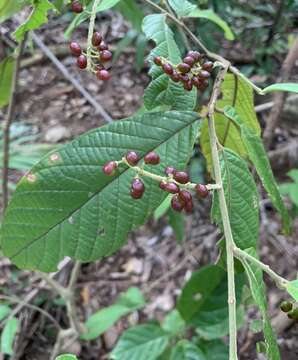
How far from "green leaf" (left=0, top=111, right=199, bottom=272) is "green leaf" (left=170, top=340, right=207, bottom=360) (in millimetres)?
715

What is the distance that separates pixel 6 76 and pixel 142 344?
83 cm

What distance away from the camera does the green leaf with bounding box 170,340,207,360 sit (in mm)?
1487

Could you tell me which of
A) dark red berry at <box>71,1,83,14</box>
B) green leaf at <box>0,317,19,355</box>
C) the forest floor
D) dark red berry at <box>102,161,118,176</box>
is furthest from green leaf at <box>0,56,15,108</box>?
the forest floor

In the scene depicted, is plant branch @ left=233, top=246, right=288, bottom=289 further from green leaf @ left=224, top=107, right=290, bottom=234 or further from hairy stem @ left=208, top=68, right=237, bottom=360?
green leaf @ left=224, top=107, right=290, bottom=234

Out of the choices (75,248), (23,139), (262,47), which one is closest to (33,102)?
(23,139)

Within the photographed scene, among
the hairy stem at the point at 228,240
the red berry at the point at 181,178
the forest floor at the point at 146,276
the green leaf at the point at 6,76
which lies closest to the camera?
the hairy stem at the point at 228,240

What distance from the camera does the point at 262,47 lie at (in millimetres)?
2932

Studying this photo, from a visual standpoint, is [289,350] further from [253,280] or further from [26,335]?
[253,280]

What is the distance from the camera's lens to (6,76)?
1.33 meters

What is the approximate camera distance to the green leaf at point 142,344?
1533mm

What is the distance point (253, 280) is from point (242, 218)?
0.17 m

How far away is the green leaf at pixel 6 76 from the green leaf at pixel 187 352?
817mm

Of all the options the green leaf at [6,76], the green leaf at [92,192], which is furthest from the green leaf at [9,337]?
the green leaf at [92,192]

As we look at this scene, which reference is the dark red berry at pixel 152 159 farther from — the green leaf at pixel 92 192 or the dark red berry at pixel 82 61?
the dark red berry at pixel 82 61
